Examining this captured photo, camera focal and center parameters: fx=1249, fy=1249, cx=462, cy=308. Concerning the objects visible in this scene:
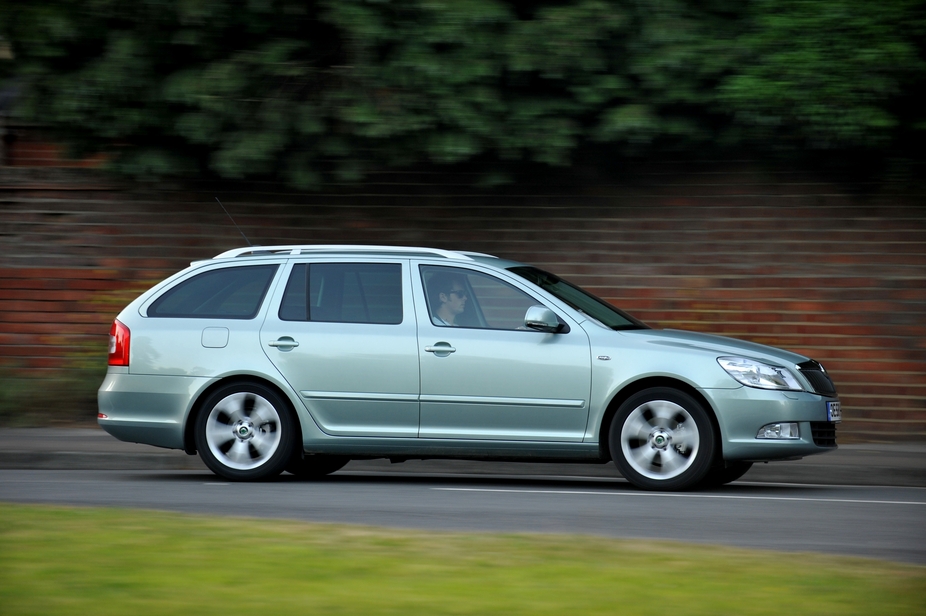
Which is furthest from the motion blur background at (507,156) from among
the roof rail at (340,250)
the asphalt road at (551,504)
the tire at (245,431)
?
the tire at (245,431)

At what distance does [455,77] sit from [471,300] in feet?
10.1

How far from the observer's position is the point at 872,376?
11734mm

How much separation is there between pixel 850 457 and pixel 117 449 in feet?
20.5

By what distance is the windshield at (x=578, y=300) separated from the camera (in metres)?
8.88

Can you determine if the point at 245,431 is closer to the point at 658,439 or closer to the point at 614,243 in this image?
the point at 658,439

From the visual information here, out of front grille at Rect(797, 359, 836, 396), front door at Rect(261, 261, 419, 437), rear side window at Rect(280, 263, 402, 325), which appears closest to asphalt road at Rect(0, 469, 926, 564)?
front door at Rect(261, 261, 419, 437)

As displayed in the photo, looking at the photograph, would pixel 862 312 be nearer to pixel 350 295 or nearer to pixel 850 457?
pixel 850 457

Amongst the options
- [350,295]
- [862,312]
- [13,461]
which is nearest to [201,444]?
[350,295]

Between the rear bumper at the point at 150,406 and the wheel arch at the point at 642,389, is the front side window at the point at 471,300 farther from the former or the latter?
the rear bumper at the point at 150,406

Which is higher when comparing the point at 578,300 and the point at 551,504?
the point at 578,300

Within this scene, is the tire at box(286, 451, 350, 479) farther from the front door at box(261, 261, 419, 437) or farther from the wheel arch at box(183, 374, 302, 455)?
the front door at box(261, 261, 419, 437)

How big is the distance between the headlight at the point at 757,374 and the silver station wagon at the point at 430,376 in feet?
0.04

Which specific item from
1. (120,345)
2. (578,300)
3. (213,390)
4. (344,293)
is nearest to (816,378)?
(578,300)

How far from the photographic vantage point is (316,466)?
9758 mm
